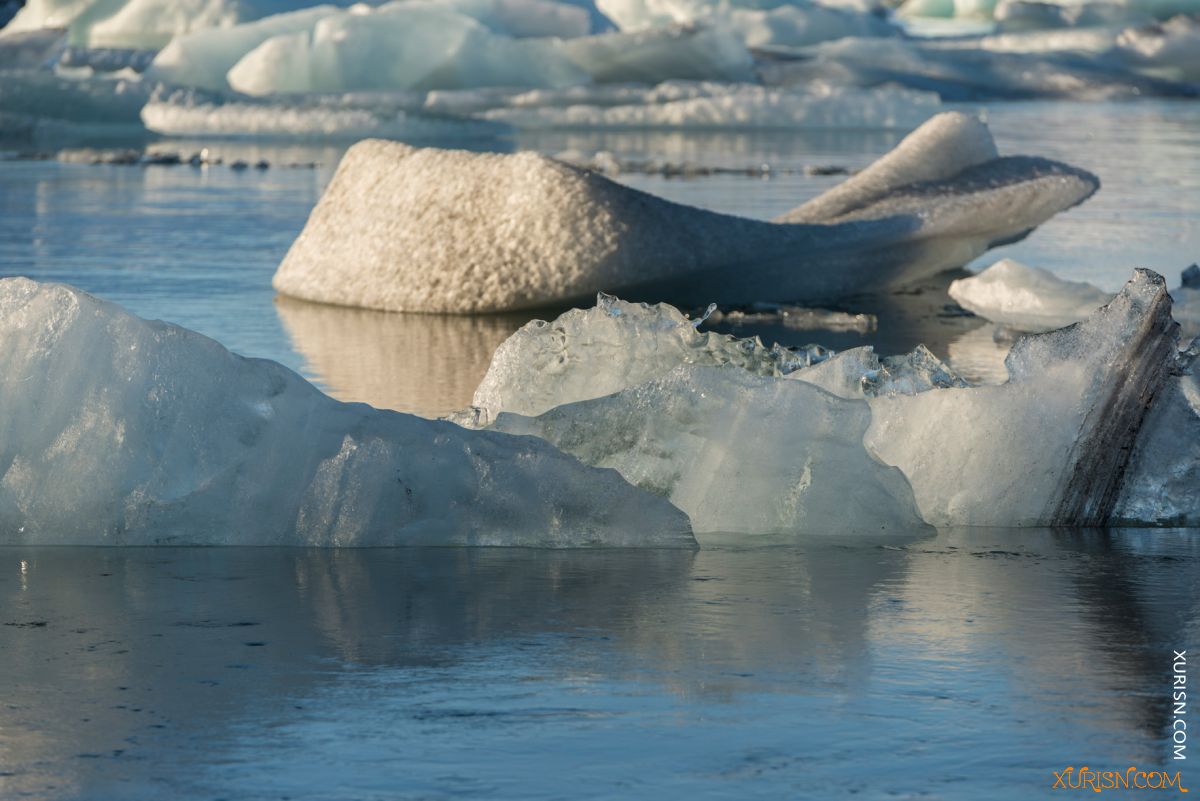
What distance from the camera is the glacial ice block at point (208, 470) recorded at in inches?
126

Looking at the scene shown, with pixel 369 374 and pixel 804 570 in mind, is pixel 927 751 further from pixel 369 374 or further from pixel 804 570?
pixel 369 374

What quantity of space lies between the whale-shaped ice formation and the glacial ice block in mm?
3406

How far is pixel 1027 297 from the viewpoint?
21.5ft

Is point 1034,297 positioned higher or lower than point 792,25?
higher

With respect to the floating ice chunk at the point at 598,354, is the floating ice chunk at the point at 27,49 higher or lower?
lower

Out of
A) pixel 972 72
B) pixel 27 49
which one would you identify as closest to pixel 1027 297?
pixel 27 49

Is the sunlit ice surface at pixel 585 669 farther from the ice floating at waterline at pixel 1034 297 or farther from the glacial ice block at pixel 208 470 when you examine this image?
the ice floating at waterline at pixel 1034 297

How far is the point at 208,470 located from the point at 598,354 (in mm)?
993

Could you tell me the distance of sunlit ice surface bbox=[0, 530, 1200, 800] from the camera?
194 centimetres

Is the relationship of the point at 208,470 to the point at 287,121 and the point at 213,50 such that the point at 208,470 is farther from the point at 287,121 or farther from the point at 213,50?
the point at 213,50

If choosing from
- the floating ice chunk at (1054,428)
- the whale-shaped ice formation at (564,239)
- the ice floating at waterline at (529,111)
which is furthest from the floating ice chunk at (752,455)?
the ice floating at waterline at (529,111)

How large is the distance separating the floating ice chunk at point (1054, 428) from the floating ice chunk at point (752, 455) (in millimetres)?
145

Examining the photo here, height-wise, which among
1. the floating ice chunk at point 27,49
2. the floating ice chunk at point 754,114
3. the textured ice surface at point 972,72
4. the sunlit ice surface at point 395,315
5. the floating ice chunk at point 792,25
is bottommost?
the floating ice chunk at point 792,25

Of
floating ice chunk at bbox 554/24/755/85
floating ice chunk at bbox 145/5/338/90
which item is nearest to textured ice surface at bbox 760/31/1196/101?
floating ice chunk at bbox 554/24/755/85
